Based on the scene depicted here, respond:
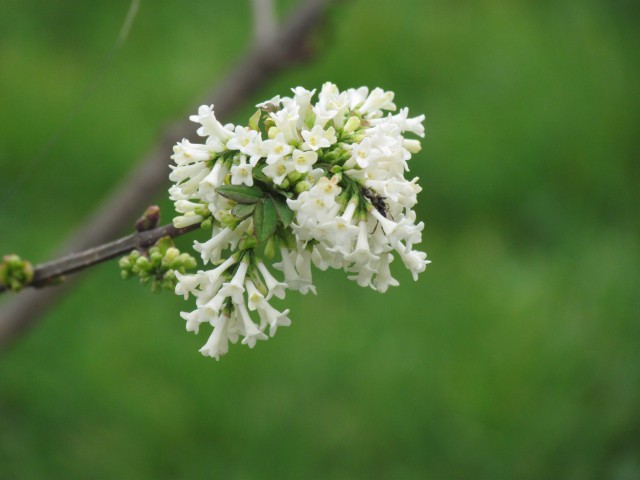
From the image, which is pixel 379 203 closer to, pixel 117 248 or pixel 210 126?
pixel 210 126

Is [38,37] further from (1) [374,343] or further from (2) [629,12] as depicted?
(2) [629,12]

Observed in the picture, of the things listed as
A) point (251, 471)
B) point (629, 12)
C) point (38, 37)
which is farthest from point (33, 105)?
point (629, 12)

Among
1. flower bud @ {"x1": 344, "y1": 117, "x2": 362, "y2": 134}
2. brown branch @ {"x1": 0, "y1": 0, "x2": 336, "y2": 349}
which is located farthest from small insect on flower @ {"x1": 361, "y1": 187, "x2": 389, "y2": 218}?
brown branch @ {"x1": 0, "y1": 0, "x2": 336, "y2": 349}

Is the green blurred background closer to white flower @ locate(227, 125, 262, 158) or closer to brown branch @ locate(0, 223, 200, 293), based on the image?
brown branch @ locate(0, 223, 200, 293)

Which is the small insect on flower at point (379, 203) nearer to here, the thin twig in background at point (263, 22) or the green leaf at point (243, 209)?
the green leaf at point (243, 209)

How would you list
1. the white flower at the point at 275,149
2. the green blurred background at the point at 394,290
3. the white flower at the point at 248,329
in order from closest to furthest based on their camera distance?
the white flower at the point at 275,149 < the white flower at the point at 248,329 < the green blurred background at the point at 394,290

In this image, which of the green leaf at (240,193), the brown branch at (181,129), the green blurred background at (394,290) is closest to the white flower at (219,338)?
the green leaf at (240,193)

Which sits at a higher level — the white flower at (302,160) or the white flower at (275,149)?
the white flower at (275,149)
